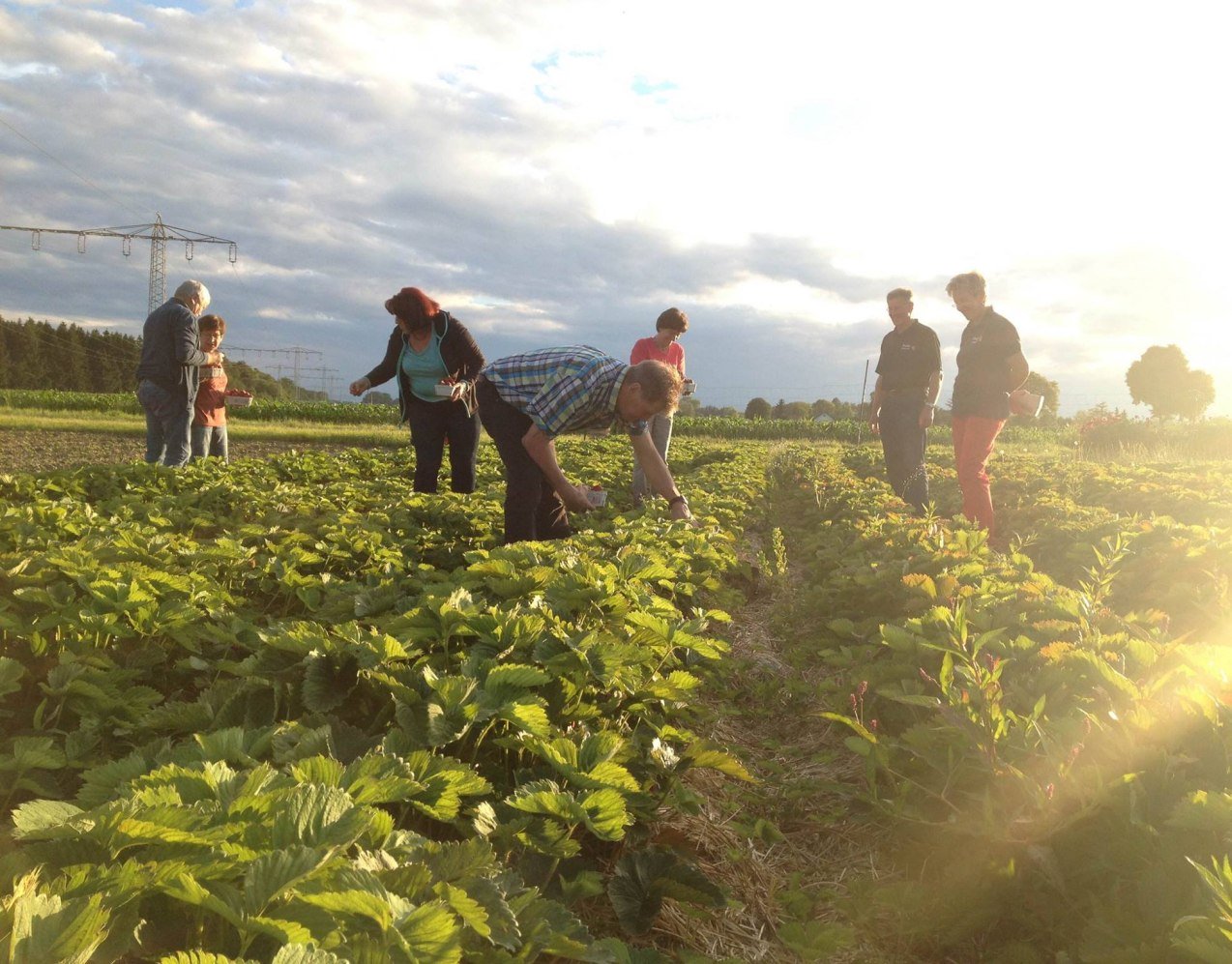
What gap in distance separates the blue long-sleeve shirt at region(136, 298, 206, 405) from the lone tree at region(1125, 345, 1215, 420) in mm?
93859

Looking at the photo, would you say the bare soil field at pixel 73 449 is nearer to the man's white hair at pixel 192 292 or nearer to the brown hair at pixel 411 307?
the man's white hair at pixel 192 292

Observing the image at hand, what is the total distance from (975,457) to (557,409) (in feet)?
13.7

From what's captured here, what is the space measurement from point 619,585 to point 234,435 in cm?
2090

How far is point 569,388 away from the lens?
4137mm

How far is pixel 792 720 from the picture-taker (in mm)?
3516

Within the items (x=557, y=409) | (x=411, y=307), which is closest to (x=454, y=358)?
(x=411, y=307)

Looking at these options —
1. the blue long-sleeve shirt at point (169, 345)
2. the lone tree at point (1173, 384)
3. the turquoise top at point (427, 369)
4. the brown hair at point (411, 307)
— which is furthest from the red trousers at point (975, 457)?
the lone tree at point (1173, 384)

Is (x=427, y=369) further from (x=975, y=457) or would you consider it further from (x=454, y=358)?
(x=975, y=457)

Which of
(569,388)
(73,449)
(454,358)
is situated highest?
(454,358)

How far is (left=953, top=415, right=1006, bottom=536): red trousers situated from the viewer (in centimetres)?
650

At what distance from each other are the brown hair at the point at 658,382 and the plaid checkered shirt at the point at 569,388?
0.21 m

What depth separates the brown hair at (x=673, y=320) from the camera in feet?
26.9

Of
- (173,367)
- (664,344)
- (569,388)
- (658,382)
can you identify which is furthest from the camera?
(664,344)

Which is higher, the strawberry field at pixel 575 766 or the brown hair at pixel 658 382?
the brown hair at pixel 658 382
